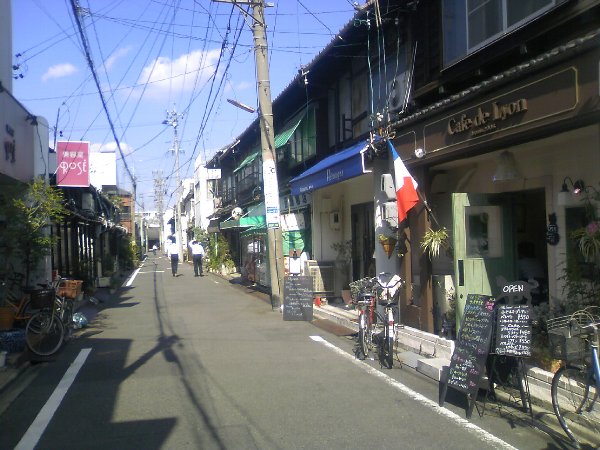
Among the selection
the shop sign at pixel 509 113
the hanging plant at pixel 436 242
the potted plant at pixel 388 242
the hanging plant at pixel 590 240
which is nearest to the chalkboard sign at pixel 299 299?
the potted plant at pixel 388 242

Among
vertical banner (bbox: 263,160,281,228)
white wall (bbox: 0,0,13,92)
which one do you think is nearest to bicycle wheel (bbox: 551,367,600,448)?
vertical banner (bbox: 263,160,281,228)

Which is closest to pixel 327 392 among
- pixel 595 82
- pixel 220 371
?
pixel 220 371

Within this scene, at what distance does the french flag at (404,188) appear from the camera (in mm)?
9188

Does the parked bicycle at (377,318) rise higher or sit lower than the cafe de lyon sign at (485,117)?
lower

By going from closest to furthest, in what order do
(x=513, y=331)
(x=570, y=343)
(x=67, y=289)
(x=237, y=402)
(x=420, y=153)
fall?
1. (x=570, y=343)
2. (x=513, y=331)
3. (x=237, y=402)
4. (x=420, y=153)
5. (x=67, y=289)

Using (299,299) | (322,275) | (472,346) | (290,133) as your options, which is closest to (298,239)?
(322,275)

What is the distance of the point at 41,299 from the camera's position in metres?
9.46

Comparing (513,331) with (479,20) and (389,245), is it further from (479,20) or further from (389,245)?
(479,20)

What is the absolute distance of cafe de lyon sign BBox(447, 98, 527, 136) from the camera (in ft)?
22.8

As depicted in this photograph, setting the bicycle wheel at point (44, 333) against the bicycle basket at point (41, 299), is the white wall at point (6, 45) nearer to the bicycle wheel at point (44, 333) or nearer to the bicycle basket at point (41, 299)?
the bicycle basket at point (41, 299)

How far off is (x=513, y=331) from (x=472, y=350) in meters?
0.50

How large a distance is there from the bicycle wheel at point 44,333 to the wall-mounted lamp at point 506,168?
7422 mm

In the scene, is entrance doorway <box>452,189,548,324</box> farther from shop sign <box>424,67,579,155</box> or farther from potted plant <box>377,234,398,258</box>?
potted plant <box>377,234,398,258</box>

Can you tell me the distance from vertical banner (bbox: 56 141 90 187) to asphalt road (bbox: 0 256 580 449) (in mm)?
6650
